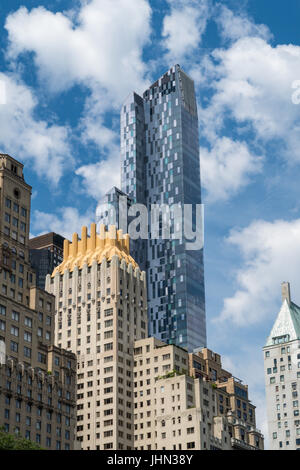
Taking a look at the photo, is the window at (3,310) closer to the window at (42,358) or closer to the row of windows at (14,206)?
the window at (42,358)

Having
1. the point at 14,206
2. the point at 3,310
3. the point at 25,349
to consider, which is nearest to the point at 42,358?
the point at 25,349

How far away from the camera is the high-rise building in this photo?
157375mm

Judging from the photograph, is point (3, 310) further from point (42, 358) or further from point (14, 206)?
point (14, 206)

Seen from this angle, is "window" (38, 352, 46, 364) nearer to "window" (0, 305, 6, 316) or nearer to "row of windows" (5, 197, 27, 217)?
"window" (0, 305, 6, 316)

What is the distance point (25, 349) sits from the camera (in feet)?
549

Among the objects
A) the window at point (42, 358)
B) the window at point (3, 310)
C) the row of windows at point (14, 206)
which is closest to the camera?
the window at point (3, 310)

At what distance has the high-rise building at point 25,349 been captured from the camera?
516 ft

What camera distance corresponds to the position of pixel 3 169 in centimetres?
18000

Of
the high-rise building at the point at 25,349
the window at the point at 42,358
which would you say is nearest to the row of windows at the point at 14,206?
the high-rise building at the point at 25,349

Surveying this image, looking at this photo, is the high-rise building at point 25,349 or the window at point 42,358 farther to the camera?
the window at point 42,358

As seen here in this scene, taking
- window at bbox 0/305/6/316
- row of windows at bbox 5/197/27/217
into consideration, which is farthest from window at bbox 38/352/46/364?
row of windows at bbox 5/197/27/217

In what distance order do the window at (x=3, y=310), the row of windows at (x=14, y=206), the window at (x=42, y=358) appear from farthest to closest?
the row of windows at (x=14, y=206)
the window at (x=42, y=358)
the window at (x=3, y=310)
